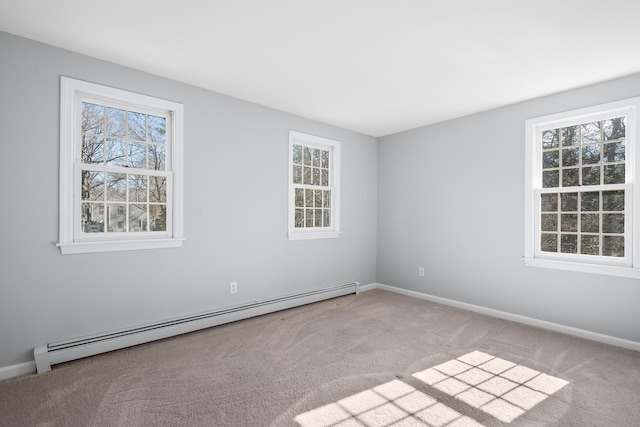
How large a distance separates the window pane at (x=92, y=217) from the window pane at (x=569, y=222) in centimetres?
469

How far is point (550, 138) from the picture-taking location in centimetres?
356

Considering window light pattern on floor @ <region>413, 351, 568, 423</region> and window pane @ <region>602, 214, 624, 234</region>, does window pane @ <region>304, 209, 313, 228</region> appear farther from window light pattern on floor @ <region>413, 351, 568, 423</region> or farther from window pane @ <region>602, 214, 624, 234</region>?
window pane @ <region>602, 214, 624, 234</region>

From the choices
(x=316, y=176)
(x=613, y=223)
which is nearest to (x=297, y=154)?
(x=316, y=176)

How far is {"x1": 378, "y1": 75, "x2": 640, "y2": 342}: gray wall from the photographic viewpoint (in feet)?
10.4

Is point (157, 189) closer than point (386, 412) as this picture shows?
No

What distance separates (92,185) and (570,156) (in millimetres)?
4818

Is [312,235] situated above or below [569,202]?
below

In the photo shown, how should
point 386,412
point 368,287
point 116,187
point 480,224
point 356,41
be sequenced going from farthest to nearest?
point 368,287
point 480,224
point 116,187
point 356,41
point 386,412

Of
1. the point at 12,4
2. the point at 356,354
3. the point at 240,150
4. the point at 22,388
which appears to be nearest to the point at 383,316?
the point at 356,354

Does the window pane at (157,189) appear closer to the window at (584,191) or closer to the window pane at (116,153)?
the window pane at (116,153)

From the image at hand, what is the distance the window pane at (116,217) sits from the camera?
2.89 metres

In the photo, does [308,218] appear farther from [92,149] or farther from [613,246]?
[613,246]

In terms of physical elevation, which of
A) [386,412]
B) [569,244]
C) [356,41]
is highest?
[356,41]

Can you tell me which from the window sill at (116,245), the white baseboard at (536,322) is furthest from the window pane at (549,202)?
the window sill at (116,245)
